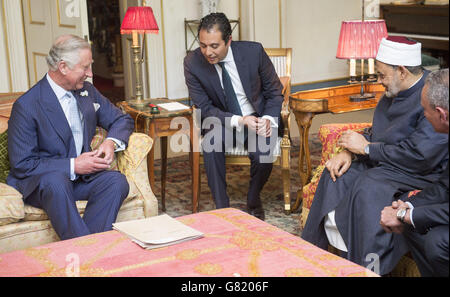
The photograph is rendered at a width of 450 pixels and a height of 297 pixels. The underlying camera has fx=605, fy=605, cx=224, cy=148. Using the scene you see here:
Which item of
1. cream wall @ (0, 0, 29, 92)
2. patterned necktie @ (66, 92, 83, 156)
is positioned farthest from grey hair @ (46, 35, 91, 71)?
cream wall @ (0, 0, 29, 92)

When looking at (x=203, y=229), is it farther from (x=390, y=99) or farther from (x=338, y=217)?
(x=390, y=99)

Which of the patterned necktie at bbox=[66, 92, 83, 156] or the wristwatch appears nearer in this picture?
the wristwatch

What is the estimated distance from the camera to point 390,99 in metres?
3.31

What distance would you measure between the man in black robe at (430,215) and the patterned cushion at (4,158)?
6.84 ft

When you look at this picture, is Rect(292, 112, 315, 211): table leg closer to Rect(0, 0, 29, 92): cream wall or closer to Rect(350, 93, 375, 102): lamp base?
Rect(350, 93, 375, 102): lamp base

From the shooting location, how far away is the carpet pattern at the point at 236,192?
4.18 metres

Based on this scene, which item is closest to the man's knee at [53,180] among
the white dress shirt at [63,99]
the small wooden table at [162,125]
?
the white dress shirt at [63,99]

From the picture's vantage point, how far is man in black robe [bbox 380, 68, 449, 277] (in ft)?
7.18

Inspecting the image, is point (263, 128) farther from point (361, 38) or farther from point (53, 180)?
point (53, 180)

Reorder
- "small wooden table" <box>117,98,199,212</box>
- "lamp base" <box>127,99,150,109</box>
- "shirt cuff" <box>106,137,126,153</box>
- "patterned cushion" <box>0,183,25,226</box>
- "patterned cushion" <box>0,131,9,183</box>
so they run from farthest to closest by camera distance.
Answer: "lamp base" <box>127,99,150,109</box>
"small wooden table" <box>117,98,199,212</box>
"shirt cuff" <box>106,137,126,153</box>
"patterned cushion" <box>0,131,9,183</box>
"patterned cushion" <box>0,183,25,226</box>

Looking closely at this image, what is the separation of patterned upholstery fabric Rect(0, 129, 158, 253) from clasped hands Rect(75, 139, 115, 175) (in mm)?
140

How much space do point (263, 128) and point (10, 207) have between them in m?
1.67

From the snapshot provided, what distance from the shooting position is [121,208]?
3400mm
